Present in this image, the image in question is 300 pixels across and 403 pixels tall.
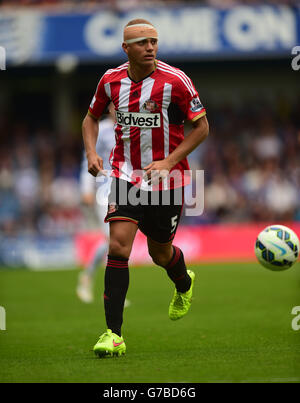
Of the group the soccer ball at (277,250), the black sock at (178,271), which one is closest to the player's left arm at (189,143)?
the black sock at (178,271)

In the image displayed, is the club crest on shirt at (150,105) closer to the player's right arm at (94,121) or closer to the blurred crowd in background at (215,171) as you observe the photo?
the player's right arm at (94,121)

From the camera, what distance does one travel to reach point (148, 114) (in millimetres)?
6105

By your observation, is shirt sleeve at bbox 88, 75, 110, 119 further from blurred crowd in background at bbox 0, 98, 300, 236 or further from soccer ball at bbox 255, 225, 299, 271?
blurred crowd in background at bbox 0, 98, 300, 236

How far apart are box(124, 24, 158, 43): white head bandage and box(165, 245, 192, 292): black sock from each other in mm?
1826

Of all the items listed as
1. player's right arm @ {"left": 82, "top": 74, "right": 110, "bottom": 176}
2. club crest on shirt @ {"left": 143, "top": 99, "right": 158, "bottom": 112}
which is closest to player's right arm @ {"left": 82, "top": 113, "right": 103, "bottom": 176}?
player's right arm @ {"left": 82, "top": 74, "right": 110, "bottom": 176}

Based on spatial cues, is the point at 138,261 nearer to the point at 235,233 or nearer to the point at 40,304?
the point at 235,233

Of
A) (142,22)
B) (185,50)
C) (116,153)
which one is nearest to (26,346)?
(116,153)

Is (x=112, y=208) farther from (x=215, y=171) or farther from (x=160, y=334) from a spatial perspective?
(x=215, y=171)

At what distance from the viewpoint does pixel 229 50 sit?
1925 centimetres

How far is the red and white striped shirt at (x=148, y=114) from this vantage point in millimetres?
6070

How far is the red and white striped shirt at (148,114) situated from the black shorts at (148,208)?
0.07 meters

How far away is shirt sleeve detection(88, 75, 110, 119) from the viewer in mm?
6282

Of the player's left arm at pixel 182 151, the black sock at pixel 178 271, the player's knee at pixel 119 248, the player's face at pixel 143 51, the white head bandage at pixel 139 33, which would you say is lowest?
the player's knee at pixel 119 248

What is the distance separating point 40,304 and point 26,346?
356 cm
